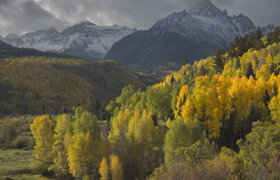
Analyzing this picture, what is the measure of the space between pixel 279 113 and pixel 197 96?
18.5m

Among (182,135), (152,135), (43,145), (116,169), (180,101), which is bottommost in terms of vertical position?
(116,169)

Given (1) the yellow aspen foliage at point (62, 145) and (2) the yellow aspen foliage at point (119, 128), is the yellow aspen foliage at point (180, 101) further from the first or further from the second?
(1) the yellow aspen foliage at point (62, 145)

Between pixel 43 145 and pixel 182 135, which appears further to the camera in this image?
pixel 43 145

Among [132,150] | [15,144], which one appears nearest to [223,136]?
[132,150]

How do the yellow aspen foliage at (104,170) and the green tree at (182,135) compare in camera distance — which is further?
the yellow aspen foliage at (104,170)

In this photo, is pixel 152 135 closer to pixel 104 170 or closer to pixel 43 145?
pixel 104 170

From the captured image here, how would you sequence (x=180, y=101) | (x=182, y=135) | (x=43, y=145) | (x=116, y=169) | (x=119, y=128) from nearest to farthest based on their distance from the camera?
1. (x=182, y=135)
2. (x=116, y=169)
3. (x=43, y=145)
4. (x=180, y=101)
5. (x=119, y=128)

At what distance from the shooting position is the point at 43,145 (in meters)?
64.9

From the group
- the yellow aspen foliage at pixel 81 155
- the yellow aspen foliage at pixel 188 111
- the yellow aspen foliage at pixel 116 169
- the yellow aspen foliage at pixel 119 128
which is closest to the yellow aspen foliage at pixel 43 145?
the yellow aspen foliage at pixel 81 155

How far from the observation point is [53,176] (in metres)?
61.0

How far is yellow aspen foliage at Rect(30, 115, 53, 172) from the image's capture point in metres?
61.5

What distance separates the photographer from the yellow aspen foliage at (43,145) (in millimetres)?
61500

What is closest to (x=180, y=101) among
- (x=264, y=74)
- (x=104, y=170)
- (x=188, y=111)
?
(x=188, y=111)

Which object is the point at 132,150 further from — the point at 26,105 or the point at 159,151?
the point at 26,105
